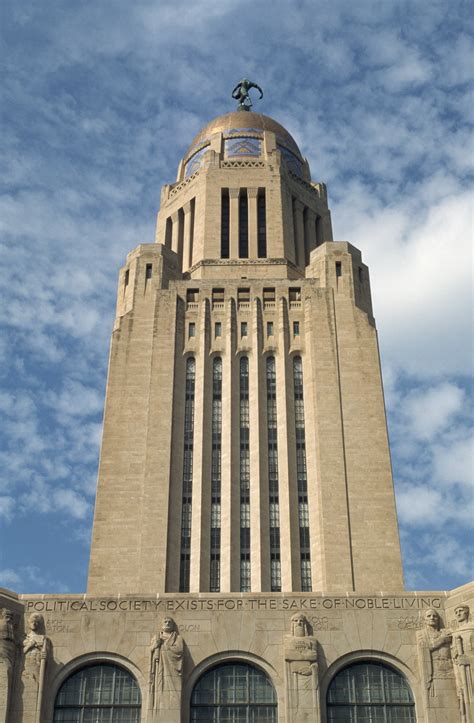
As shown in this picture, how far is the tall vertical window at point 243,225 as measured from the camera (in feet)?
229

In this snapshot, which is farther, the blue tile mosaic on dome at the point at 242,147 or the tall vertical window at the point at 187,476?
the blue tile mosaic on dome at the point at 242,147

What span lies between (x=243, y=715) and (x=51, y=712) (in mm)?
6898

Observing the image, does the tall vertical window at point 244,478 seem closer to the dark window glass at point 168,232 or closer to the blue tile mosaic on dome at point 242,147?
the dark window glass at point 168,232

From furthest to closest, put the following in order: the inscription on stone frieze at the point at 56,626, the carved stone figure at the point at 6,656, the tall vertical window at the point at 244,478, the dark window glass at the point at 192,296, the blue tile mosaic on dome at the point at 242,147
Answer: the blue tile mosaic on dome at the point at 242,147
the dark window glass at the point at 192,296
the tall vertical window at the point at 244,478
the inscription on stone frieze at the point at 56,626
the carved stone figure at the point at 6,656

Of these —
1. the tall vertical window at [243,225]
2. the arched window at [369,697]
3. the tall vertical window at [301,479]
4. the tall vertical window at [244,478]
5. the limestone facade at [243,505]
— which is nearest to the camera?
the arched window at [369,697]

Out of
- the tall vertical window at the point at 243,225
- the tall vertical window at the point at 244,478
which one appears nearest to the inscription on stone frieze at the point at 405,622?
the tall vertical window at the point at 244,478

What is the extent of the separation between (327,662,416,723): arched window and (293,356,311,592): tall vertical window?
17216 millimetres

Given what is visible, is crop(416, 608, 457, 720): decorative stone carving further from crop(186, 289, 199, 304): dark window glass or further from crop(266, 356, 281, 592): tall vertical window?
crop(186, 289, 199, 304): dark window glass

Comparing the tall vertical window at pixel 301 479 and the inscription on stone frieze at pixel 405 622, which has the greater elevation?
the tall vertical window at pixel 301 479

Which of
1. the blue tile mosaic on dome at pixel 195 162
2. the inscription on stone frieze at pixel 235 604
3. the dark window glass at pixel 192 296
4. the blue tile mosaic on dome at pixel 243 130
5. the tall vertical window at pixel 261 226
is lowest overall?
the inscription on stone frieze at pixel 235 604

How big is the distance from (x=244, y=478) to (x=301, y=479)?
11.1ft

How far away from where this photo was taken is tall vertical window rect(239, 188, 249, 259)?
6981 cm

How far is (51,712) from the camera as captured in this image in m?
34.5

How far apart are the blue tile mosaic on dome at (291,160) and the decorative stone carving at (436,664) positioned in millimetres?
48174
